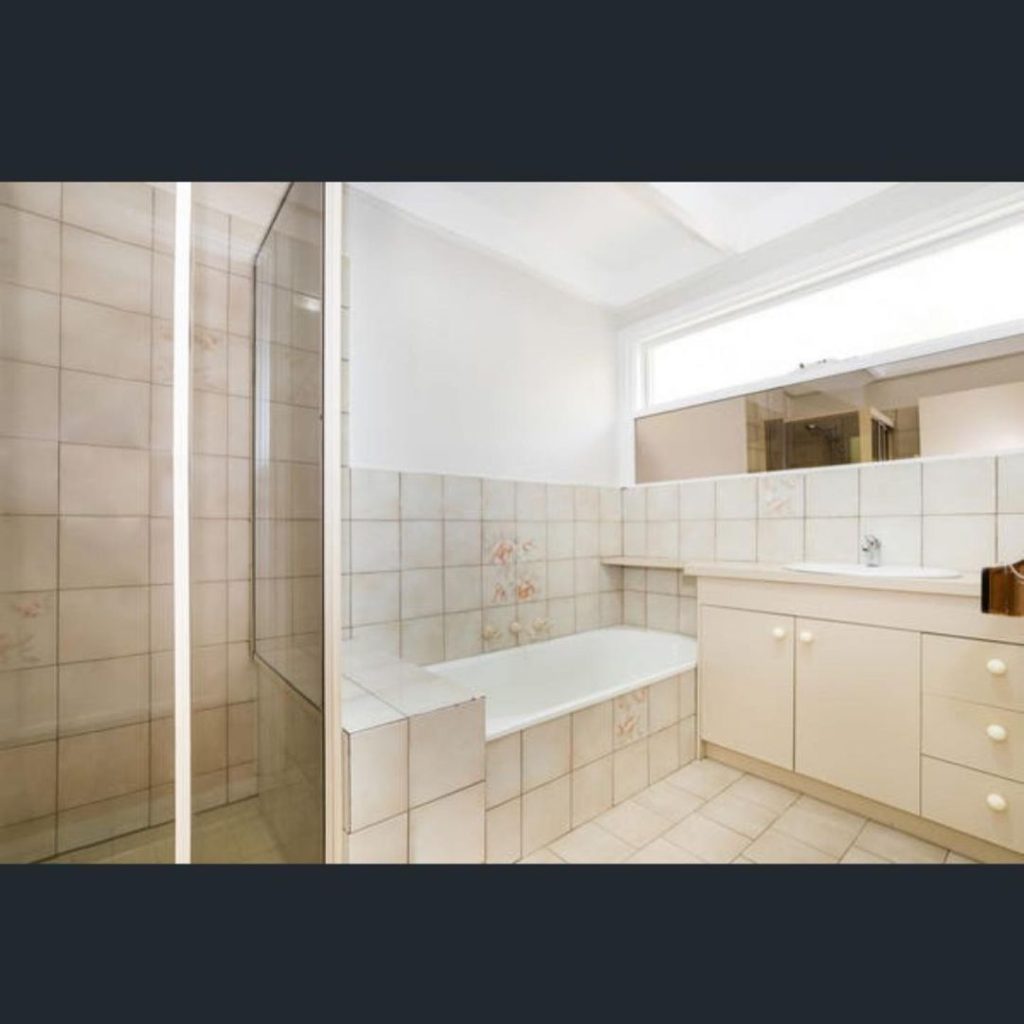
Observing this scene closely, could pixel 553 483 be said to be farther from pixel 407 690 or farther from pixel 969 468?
pixel 969 468

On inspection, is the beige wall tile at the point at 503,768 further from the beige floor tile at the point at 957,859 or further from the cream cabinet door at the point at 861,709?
the beige floor tile at the point at 957,859

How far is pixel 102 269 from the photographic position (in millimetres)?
1190

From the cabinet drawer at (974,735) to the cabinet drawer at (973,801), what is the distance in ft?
0.10

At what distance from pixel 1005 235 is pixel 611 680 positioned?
7.61ft

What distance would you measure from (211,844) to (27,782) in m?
0.59

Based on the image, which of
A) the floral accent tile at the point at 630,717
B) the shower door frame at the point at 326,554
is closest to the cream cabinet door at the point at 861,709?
the floral accent tile at the point at 630,717

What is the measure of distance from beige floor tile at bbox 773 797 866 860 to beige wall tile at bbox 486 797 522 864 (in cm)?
83

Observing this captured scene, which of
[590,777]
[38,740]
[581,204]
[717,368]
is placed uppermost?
[581,204]

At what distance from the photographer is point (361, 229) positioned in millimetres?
1868

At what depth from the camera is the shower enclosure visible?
105 cm

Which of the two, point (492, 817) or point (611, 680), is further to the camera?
point (611, 680)

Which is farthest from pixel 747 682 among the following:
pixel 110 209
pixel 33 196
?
pixel 33 196

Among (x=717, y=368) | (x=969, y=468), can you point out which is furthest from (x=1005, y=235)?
(x=717, y=368)

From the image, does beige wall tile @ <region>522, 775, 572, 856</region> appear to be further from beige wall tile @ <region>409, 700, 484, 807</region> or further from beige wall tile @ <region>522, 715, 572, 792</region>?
beige wall tile @ <region>409, 700, 484, 807</region>
